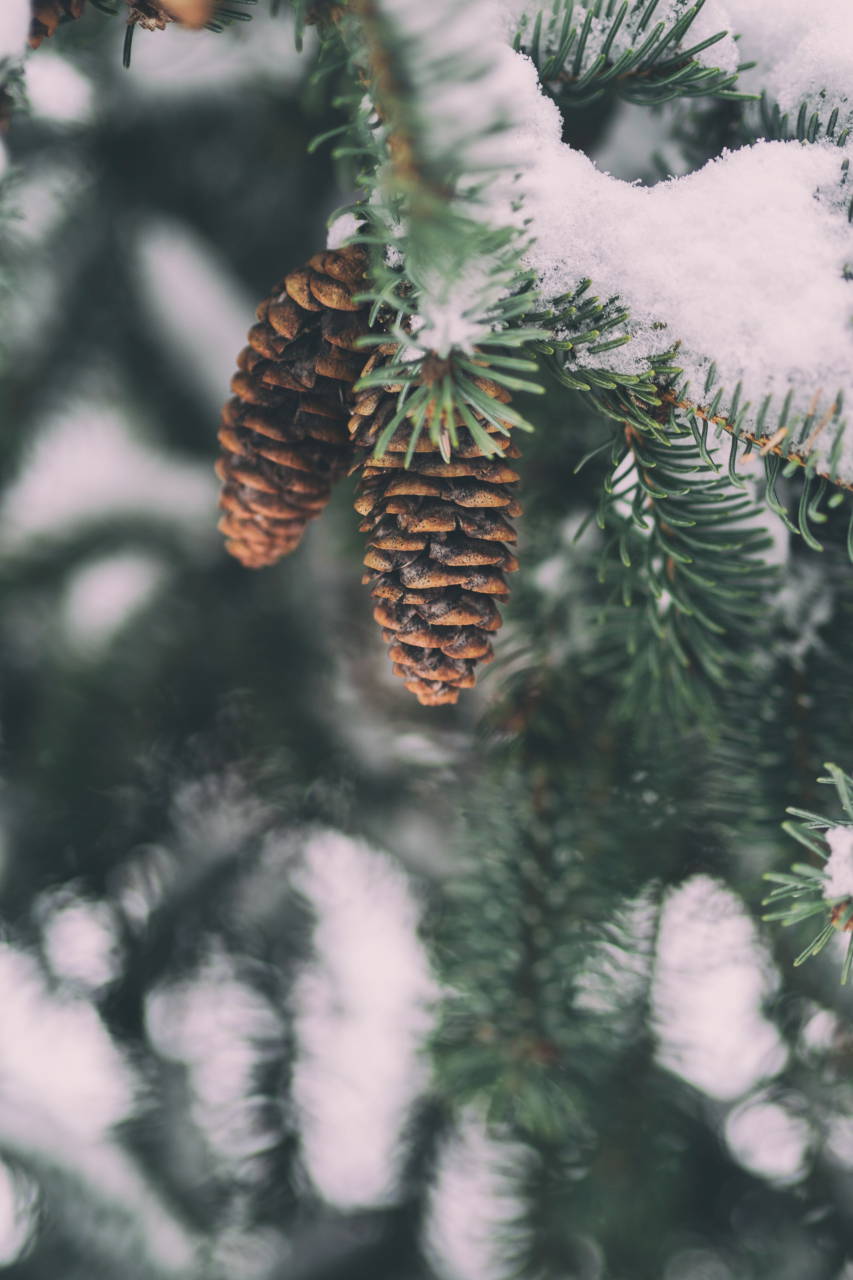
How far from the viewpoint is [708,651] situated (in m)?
0.55

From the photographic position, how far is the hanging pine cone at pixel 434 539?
1.25 feet

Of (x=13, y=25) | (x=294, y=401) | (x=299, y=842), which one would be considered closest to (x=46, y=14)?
(x=13, y=25)

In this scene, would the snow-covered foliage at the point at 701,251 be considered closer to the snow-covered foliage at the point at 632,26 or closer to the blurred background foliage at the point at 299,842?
the snow-covered foliage at the point at 632,26

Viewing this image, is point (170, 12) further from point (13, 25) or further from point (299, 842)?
point (299, 842)

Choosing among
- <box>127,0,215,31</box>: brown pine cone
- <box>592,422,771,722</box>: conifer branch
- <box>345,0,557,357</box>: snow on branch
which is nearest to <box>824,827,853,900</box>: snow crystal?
<box>592,422,771,722</box>: conifer branch

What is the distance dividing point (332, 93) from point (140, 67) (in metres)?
0.20

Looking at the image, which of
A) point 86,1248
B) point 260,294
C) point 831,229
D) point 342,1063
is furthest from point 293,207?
point 86,1248

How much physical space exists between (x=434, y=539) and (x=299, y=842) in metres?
0.51

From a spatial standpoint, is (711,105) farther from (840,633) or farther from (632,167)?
(840,633)

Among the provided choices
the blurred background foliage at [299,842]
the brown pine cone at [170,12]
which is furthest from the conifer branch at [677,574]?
the brown pine cone at [170,12]

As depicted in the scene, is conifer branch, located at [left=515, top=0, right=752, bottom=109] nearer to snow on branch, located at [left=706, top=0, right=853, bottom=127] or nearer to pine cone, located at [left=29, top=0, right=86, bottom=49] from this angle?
snow on branch, located at [left=706, top=0, right=853, bottom=127]

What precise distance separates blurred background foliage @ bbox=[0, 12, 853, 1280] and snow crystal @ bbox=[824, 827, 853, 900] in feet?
0.69

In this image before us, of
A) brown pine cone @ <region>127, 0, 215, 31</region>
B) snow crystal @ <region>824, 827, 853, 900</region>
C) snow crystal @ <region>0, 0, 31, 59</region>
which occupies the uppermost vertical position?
brown pine cone @ <region>127, 0, 215, 31</region>

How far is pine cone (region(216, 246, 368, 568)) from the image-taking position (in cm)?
40
